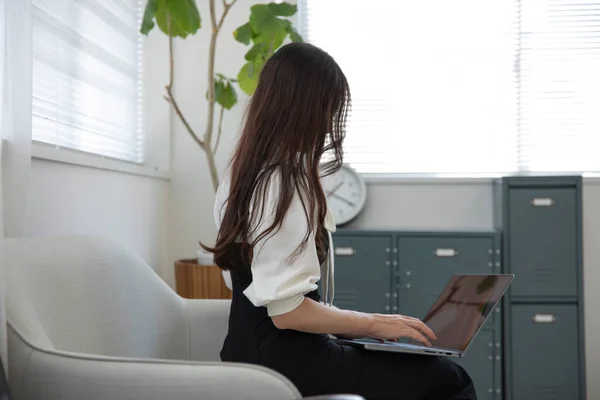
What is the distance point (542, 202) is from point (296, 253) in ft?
6.92

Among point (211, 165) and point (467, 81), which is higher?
point (467, 81)

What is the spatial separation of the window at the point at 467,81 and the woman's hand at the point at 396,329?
225 centimetres

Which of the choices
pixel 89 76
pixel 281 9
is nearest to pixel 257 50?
pixel 281 9

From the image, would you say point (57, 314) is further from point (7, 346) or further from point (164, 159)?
point (164, 159)

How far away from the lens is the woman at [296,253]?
1.44 meters

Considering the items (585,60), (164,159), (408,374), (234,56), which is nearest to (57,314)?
(408,374)

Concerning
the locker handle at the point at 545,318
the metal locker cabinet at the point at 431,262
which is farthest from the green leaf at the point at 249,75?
the locker handle at the point at 545,318

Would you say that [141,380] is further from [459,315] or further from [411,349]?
[459,315]

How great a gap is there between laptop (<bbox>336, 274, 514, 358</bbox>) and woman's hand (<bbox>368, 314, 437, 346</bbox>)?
0.06 feet

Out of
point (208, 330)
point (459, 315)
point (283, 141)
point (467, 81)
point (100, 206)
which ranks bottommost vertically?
point (208, 330)

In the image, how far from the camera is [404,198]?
3.68 metres

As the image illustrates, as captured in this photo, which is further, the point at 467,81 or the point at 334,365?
the point at 467,81

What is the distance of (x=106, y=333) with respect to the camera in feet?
5.62

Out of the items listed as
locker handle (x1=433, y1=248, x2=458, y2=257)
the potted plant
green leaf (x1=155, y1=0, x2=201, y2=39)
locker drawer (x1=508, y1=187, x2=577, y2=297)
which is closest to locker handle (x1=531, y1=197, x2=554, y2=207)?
locker drawer (x1=508, y1=187, x2=577, y2=297)
